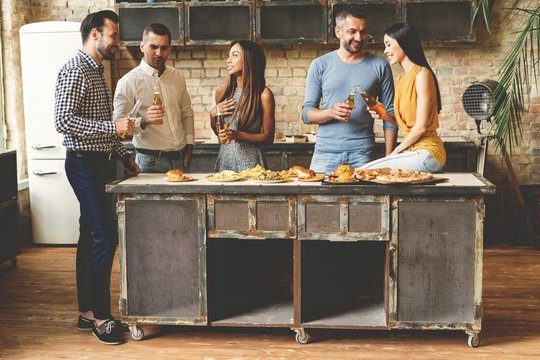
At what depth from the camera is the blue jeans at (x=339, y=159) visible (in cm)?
433

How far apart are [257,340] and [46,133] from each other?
3.32 metres

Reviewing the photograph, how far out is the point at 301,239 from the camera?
3.70 m

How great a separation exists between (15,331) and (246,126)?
1843mm

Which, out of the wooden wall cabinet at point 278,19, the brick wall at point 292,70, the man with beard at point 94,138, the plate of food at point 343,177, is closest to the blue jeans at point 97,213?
the man with beard at point 94,138

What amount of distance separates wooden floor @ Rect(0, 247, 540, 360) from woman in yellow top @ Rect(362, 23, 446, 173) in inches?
38.3

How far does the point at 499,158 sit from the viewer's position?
662 centimetres

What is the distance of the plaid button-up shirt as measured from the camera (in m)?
3.74

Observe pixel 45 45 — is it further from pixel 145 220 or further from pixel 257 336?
pixel 257 336

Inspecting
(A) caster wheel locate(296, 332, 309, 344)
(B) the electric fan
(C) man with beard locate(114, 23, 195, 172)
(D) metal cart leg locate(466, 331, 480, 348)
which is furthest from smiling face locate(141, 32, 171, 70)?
(B) the electric fan

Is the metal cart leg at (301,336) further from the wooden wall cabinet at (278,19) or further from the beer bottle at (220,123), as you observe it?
the wooden wall cabinet at (278,19)

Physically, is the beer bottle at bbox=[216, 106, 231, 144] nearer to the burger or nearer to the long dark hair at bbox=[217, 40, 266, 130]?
the long dark hair at bbox=[217, 40, 266, 130]

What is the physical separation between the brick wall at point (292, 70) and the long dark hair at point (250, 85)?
2189 millimetres

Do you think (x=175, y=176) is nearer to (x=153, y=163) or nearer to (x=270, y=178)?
(x=270, y=178)

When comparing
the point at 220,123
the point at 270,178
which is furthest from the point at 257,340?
the point at 220,123
